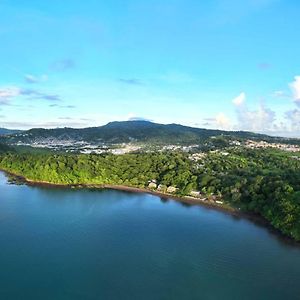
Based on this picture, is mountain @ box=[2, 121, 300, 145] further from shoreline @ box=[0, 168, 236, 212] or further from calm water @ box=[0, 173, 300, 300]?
calm water @ box=[0, 173, 300, 300]

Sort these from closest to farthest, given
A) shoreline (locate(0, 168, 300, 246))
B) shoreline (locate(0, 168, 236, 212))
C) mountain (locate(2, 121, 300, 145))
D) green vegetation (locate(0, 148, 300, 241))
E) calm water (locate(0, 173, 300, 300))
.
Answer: calm water (locate(0, 173, 300, 300)), shoreline (locate(0, 168, 300, 246)), green vegetation (locate(0, 148, 300, 241)), shoreline (locate(0, 168, 236, 212)), mountain (locate(2, 121, 300, 145))

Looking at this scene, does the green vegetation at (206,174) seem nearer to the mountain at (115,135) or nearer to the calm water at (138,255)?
the calm water at (138,255)

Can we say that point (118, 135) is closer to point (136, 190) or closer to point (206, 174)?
point (136, 190)

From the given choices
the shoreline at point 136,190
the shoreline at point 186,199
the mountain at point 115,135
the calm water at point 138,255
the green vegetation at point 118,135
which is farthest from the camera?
the mountain at point 115,135

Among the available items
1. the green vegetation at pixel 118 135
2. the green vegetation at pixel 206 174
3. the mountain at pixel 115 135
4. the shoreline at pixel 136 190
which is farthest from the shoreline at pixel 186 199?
the mountain at pixel 115 135

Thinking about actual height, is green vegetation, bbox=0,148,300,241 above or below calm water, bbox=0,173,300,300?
above

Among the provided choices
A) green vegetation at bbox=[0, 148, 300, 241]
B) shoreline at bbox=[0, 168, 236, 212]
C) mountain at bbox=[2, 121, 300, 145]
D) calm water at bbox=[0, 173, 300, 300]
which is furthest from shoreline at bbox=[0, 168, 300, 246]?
mountain at bbox=[2, 121, 300, 145]

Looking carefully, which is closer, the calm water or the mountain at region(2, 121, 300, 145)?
the calm water
